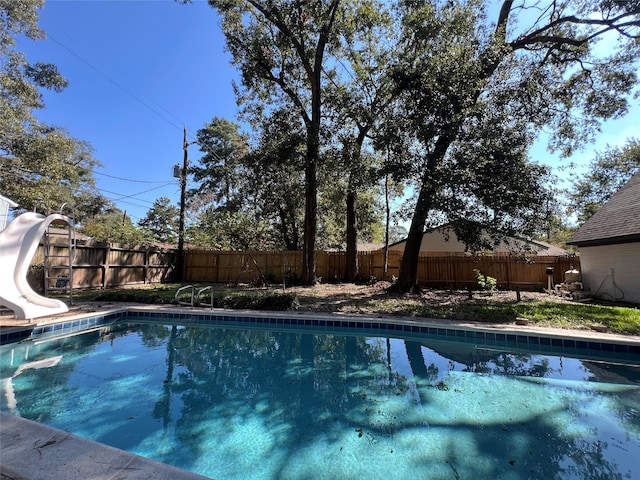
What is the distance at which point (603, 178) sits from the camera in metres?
19.8

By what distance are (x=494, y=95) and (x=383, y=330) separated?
7.70 metres

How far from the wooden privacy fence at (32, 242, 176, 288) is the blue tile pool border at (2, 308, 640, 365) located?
3870mm

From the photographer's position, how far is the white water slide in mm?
6078

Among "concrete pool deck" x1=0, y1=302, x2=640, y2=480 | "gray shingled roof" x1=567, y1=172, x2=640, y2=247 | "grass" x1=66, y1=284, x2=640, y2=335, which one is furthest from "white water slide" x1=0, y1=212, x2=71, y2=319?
"gray shingled roof" x1=567, y1=172, x2=640, y2=247

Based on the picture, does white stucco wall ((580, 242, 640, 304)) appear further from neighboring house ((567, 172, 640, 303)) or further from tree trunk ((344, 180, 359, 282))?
tree trunk ((344, 180, 359, 282))

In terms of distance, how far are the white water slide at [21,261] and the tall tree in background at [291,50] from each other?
7870 mm

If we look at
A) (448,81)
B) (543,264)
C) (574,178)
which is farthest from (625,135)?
(448,81)

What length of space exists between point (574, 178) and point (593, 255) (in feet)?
44.6

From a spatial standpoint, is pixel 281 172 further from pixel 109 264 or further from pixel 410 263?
pixel 109 264

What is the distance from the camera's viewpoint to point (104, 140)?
1945 centimetres

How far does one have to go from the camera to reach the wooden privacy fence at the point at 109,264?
406 inches

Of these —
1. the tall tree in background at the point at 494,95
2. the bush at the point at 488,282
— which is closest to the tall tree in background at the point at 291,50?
the tall tree in background at the point at 494,95

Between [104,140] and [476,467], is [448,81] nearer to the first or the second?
[476,467]

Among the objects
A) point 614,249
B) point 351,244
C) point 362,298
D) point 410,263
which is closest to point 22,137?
point 351,244
